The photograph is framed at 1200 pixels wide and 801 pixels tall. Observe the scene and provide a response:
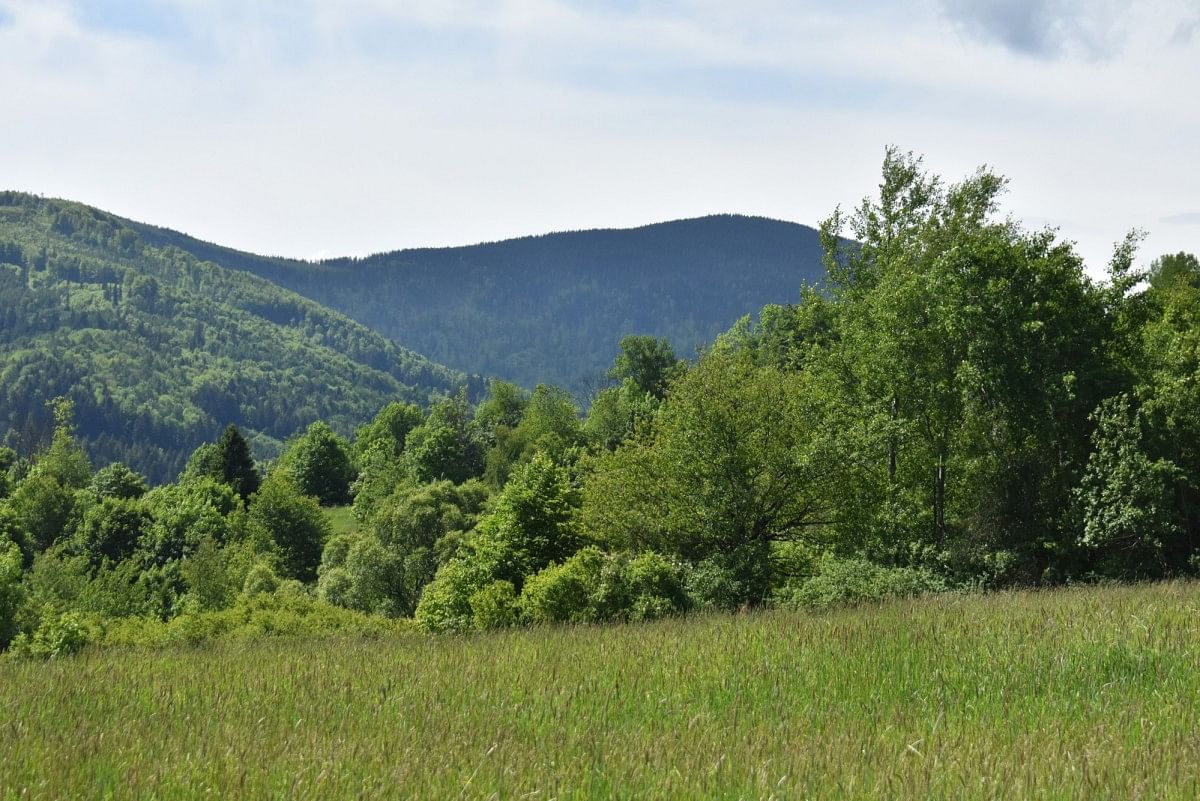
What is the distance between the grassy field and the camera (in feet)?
15.7

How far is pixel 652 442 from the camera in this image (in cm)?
3406

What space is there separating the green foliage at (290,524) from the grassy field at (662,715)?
258 ft

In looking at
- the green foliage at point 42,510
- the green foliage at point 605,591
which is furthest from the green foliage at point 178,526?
the green foliage at point 605,591

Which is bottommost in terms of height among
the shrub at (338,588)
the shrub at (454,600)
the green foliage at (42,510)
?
the green foliage at (42,510)

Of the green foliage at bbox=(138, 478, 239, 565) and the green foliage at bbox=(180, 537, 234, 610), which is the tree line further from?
the green foliage at bbox=(138, 478, 239, 565)

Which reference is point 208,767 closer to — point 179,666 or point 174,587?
point 179,666

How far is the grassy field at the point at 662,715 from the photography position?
4777mm

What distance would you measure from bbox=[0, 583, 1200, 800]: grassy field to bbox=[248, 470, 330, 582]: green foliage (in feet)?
258

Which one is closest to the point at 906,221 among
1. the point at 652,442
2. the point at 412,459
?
the point at 652,442

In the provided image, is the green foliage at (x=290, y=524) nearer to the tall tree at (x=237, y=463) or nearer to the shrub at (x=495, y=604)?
the tall tree at (x=237, y=463)

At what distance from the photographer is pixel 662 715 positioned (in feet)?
21.6

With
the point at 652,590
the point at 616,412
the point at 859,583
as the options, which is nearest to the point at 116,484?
the point at 616,412

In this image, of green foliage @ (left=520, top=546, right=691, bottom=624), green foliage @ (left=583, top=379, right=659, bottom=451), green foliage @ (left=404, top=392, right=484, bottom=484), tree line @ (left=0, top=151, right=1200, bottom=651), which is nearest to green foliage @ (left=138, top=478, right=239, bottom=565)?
green foliage @ (left=404, top=392, right=484, bottom=484)

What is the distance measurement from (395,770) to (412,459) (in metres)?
96.8
